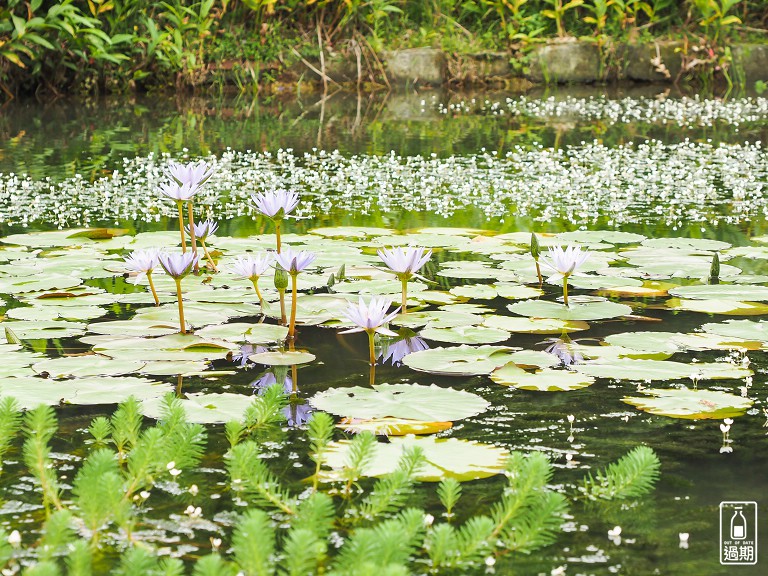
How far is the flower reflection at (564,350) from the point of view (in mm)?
2635

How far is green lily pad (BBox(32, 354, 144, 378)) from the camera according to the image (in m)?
2.48

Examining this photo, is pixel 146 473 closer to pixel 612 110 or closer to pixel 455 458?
pixel 455 458

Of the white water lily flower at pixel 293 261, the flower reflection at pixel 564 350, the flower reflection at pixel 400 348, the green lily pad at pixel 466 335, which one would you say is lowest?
the flower reflection at pixel 564 350

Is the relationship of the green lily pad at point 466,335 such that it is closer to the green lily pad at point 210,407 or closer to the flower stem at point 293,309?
A: the flower stem at point 293,309

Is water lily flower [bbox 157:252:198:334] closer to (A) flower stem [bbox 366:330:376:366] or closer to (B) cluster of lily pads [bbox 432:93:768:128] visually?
(A) flower stem [bbox 366:330:376:366]

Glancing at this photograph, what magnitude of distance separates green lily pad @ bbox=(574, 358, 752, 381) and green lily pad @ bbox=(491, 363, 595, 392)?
0.06 metres

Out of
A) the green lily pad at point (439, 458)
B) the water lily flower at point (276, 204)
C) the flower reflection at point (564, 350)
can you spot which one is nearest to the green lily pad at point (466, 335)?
the flower reflection at point (564, 350)

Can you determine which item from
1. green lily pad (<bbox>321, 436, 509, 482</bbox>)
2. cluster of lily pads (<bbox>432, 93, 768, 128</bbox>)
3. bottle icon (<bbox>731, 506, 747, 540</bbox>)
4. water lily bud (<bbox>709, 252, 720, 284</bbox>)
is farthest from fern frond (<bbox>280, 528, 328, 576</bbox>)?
cluster of lily pads (<bbox>432, 93, 768, 128</bbox>)

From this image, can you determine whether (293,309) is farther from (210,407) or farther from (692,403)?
(692,403)

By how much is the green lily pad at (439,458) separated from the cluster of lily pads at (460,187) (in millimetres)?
2834

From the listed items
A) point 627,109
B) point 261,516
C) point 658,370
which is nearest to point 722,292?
point 658,370

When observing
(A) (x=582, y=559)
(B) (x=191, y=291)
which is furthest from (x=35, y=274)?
(A) (x=582, y=559)

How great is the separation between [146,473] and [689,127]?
816cm

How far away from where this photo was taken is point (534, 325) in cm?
293
